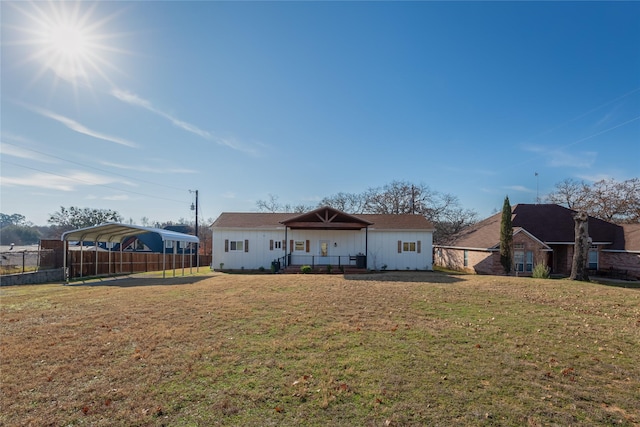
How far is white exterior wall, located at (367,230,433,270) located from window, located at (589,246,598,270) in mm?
11564

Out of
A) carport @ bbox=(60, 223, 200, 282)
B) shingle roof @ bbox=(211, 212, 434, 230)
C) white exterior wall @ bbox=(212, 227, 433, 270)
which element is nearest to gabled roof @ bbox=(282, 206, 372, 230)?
shingle roof @ bbox=(211, 212, 434, 230)

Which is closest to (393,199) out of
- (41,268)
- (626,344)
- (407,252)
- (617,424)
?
(407,252)

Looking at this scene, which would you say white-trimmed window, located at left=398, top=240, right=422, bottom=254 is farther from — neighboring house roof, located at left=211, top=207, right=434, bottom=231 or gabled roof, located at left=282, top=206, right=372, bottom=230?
gabled roof, located at left=282, top=206, right=372, bottom=230

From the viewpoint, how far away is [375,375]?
16.4 ft

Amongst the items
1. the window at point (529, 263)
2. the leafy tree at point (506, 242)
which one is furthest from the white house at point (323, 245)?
the window at point (529, 263)

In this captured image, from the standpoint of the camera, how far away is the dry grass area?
4023 mm

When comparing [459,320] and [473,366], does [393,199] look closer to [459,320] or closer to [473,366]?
[459,320]

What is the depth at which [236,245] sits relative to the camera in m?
25.9

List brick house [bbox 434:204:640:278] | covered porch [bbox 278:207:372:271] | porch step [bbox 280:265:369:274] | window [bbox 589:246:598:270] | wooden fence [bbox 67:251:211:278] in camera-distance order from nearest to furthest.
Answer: wooden fence [bbox 67:251:211:278], porch step [bbox 280:265:369:274], brick house [bbox 434:204:640:278], covered porch [bbox 278:207:372:271], window [bbox 589:246:598:270]

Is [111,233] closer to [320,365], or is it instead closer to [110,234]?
[110,234]

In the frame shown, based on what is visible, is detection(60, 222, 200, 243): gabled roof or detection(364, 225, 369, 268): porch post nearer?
detection(60, 222, 200, 243): gabled roof

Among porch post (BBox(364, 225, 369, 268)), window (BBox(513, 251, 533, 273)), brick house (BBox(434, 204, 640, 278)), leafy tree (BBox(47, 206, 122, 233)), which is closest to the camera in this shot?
porch post (BBox(364, 225, 369, 268))

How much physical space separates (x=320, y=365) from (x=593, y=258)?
2840 cm

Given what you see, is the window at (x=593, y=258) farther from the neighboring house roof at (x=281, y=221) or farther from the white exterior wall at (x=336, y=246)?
the neighboring house roof at (x=281, y=221)
